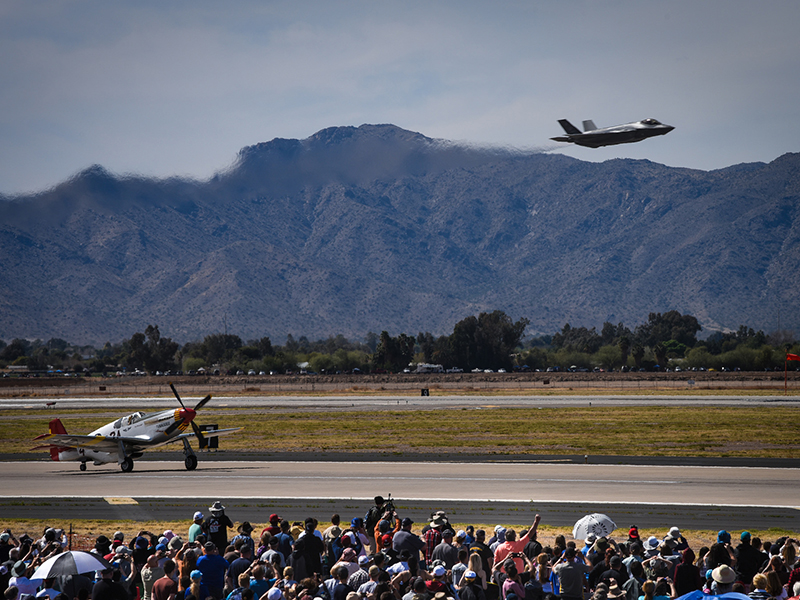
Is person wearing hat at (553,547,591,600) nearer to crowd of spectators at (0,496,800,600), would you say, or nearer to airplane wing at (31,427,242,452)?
crowd of spectators at (0,496,800,600)

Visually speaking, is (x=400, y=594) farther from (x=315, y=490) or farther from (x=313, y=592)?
(x=315, y=490)

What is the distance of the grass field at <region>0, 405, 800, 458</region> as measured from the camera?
147ft

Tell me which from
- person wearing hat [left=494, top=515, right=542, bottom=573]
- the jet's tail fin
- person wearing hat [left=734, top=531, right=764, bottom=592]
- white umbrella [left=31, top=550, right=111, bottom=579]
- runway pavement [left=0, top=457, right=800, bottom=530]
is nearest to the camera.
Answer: white umbrella [left=31, top=550, right=111, bottom=579]

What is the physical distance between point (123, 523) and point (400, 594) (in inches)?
678

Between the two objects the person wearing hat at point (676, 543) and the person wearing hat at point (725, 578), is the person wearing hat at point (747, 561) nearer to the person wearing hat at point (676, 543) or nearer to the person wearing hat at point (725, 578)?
the person wearing hat at point (676, 543)

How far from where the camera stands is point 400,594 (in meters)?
13.0

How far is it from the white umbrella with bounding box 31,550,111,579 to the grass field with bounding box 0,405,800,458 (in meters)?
31.2

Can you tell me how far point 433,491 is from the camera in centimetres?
3138

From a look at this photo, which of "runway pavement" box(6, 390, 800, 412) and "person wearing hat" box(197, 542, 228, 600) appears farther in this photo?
"runway pavement" box(6, 390, 800, 412)

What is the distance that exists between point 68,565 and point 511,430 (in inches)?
1693

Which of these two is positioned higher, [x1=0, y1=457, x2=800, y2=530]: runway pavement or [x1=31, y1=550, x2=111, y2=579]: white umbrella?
[x1=31, y1=550, x2=111, y2=579]: white umbrella

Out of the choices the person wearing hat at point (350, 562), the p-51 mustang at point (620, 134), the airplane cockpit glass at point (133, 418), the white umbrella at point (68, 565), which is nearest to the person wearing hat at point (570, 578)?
the person wearing hat at point (350, 562)

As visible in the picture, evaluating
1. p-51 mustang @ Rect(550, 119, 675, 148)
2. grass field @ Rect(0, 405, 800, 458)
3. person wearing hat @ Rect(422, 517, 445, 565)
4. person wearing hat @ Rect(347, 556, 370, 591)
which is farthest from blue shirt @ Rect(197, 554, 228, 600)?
p-51 mustang @ Rect(550, 119, 675, 148)

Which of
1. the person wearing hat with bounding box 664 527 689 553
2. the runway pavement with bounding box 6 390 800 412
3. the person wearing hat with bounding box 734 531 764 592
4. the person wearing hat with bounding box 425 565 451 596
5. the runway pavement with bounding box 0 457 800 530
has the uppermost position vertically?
the person wearing hat with bounding box 425 565 451 596
